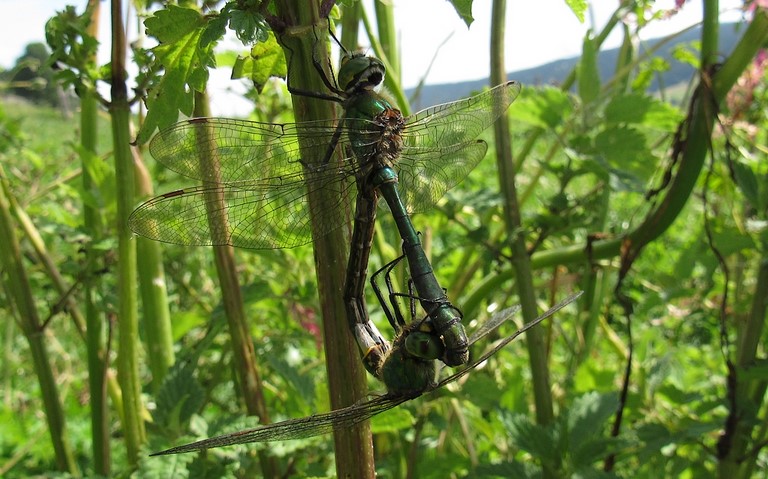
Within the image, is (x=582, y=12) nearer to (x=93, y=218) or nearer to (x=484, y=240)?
(x=484, y=240)

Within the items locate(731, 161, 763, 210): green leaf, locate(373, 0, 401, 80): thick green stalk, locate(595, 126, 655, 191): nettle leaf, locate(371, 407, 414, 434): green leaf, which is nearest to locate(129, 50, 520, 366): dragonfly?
locate(371, 407, 414, 434): green leaf

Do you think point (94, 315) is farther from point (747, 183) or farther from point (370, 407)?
point (747, 183)

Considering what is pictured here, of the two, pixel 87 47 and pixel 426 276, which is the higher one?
pixel 87 47

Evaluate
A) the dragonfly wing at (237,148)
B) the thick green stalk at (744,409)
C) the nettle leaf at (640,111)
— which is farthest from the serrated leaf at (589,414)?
the dragonfly wing at (237,148)

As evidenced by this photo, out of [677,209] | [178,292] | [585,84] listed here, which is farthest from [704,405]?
[178,292]

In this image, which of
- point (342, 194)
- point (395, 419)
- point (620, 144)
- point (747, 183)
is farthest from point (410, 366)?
point (747, 183)

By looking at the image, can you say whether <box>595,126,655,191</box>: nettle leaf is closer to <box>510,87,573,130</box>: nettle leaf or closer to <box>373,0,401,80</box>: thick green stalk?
<box>510,87,573,130</box>: nettle leaf
